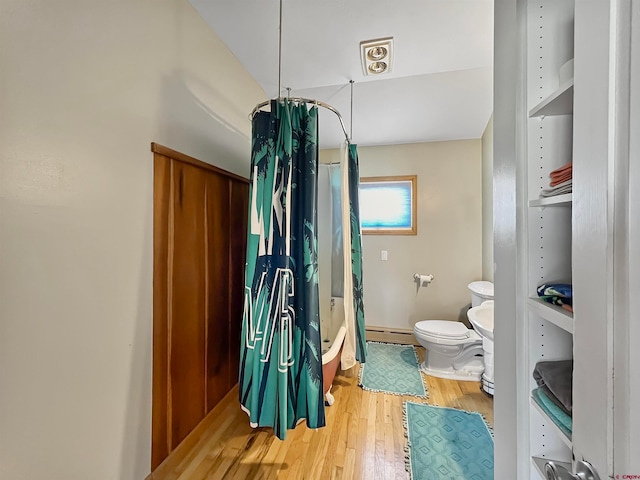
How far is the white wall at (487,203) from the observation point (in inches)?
110

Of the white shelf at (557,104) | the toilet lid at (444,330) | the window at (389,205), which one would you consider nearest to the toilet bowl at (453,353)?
the toilet lid at (444,330)

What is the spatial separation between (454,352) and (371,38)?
8.31ft

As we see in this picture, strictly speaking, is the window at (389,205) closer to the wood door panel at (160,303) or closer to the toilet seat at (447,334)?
the toilet seat at (447,334)

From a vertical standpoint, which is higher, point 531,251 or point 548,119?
point 548,119

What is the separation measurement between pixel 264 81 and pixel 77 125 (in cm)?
158

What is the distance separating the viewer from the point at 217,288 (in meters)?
1.79

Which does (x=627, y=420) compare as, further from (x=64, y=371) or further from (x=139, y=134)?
(x=139, y=134)

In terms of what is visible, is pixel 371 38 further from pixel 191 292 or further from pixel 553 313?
pixel 191 292

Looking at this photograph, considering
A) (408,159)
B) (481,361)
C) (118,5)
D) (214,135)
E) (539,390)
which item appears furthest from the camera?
(408,159)

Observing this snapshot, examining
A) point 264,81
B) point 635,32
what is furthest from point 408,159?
point 635,32

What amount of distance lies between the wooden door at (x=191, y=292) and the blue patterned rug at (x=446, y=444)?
1.26 m

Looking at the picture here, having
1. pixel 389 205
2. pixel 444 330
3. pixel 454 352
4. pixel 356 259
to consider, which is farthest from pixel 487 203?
pixel 356 259

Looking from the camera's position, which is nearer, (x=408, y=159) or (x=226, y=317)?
(x=226, y=317)

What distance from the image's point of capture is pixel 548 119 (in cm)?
88
